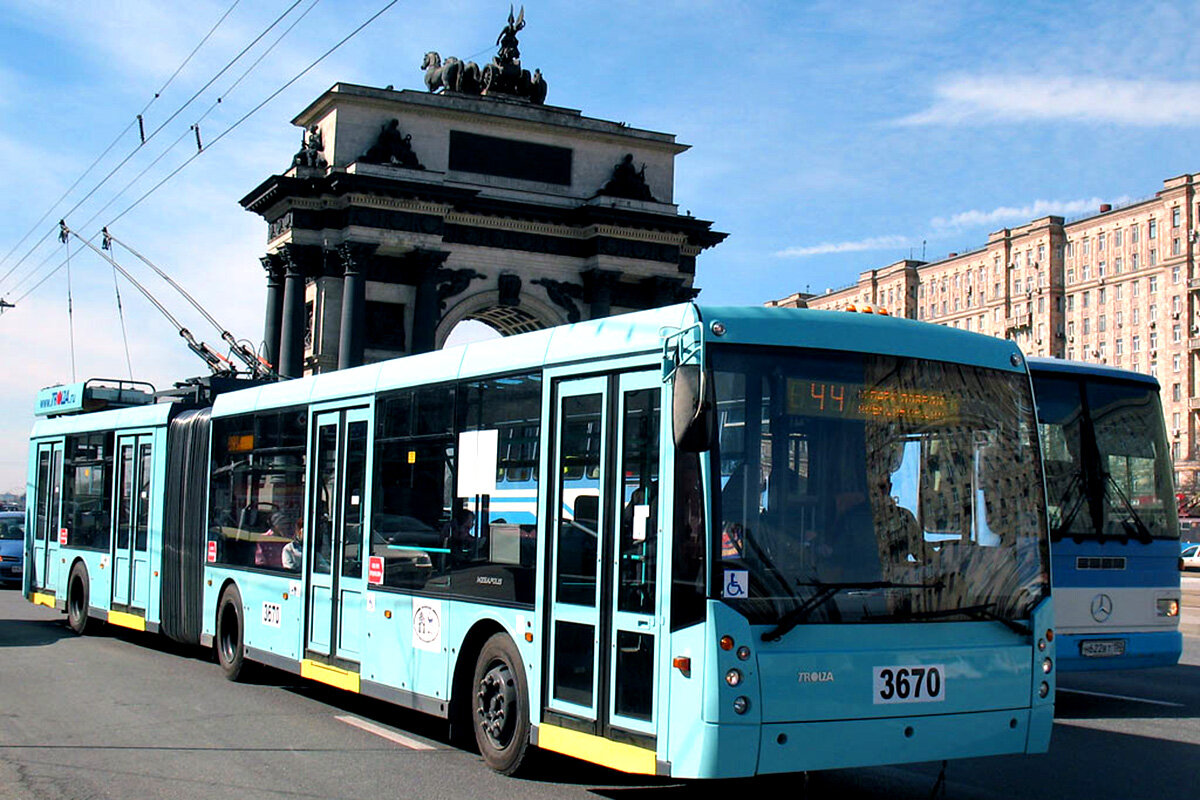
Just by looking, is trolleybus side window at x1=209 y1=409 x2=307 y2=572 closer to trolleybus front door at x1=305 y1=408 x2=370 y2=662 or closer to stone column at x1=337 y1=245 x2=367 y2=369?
trolleybus front door at x1=305 y1=408 x2=370 y2=662

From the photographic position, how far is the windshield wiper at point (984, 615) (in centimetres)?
700

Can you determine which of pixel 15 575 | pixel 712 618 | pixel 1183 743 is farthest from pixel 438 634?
pixel 15 575

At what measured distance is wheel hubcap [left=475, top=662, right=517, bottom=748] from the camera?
27.3 ft

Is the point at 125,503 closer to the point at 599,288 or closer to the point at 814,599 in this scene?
the point at 814,599

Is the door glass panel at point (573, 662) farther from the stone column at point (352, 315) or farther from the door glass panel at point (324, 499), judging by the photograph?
the stone column at point (352, 315)

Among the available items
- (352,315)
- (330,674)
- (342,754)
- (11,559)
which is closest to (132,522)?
(330,674)

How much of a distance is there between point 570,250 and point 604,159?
339 cm

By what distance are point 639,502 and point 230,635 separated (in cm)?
743

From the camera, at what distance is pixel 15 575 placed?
27547mm

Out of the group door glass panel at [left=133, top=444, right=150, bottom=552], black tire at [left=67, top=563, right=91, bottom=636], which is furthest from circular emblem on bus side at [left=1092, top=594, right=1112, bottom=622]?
black tire at [left=67, top=563, right=91, bottom=636]

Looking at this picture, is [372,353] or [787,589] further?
[372,353]

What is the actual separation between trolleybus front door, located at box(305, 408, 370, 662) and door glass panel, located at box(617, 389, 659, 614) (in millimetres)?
3707

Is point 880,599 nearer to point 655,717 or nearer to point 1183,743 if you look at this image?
point 655,717

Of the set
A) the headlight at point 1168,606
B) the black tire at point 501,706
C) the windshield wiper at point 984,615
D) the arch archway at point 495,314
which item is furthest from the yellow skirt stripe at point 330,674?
the arch archway at point 495,314
